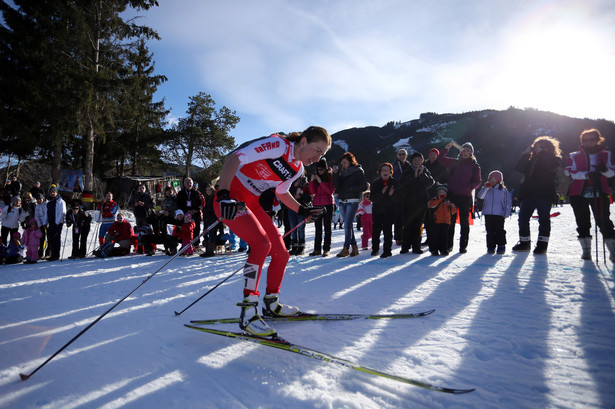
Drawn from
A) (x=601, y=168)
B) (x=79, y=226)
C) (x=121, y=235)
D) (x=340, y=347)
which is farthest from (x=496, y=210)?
(x=79, y=226)

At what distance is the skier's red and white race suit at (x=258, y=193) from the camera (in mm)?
Result: 2621

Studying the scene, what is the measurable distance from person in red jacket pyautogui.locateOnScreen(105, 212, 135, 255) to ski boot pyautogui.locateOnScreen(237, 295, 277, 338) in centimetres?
685

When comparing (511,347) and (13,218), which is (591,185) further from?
(13,218)

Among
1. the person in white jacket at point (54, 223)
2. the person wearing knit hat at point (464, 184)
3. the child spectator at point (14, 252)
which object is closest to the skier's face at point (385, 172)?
the person wearing knit hat at point (464, 184)

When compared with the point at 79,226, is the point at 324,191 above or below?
above

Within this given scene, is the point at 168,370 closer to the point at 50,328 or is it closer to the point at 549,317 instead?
→ the point at 50,328

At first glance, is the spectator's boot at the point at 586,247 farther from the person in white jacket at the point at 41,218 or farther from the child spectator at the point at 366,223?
the person in white jacket at the point at 41,218

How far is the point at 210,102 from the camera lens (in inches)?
1176

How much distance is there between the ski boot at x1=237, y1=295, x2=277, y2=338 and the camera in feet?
7.77

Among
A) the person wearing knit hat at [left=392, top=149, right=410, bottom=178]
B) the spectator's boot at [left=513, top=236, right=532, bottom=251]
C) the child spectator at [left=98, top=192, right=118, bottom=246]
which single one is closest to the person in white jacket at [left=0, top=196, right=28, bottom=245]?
the child spectator at [left=98, top=192, right=118, bottom=246]

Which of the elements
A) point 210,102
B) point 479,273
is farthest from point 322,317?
point 210,102

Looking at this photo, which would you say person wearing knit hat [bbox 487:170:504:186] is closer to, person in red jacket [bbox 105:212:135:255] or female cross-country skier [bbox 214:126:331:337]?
female cross-country skier [bbox 214:126:331:337]

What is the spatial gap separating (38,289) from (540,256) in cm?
789

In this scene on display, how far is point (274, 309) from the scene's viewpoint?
9.39 ft
